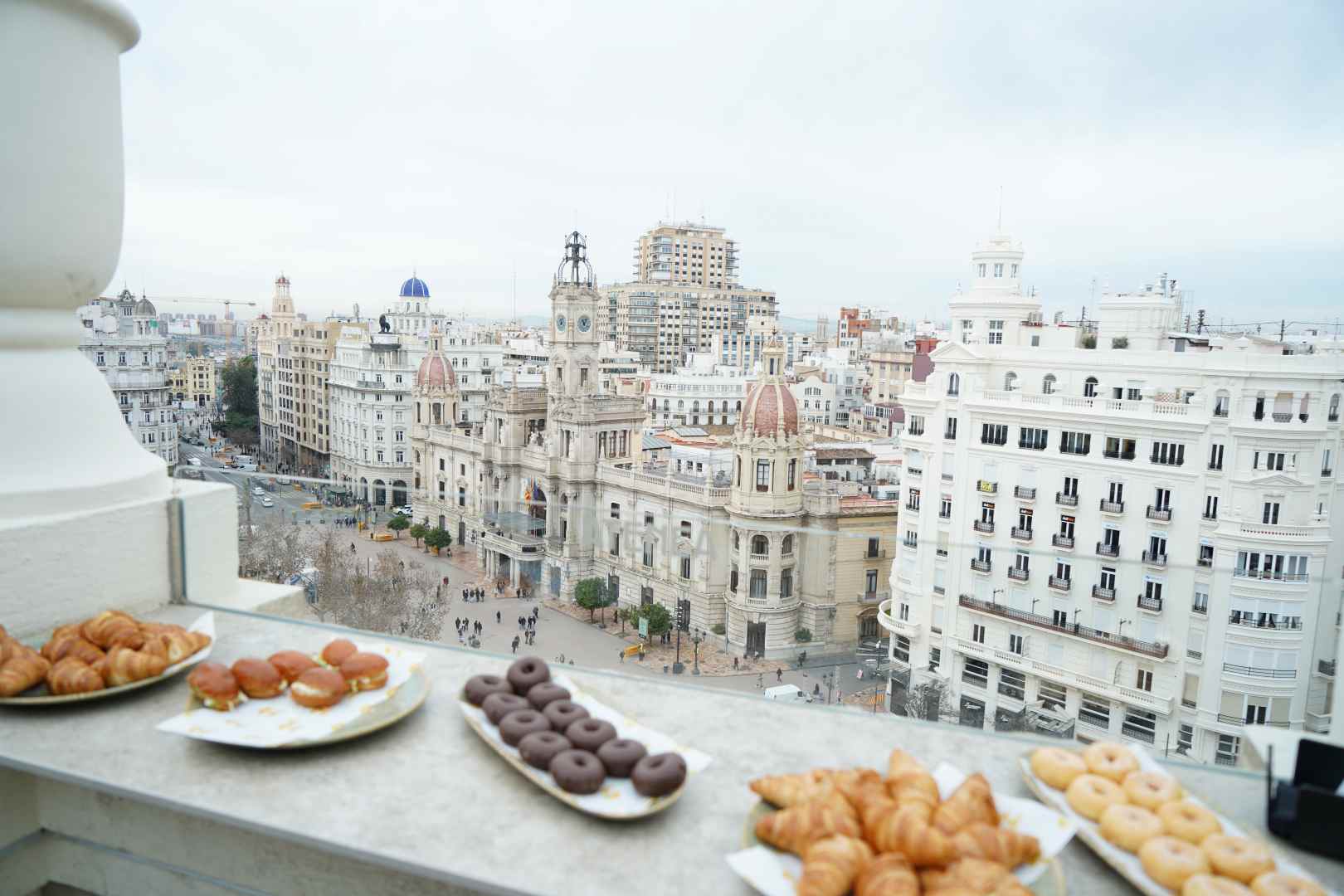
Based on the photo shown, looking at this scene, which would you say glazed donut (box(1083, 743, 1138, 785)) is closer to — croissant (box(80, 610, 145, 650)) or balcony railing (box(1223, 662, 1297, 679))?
croissant (box(80, 610, 145, 650))

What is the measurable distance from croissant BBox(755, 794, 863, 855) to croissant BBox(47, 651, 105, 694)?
6.96 feet

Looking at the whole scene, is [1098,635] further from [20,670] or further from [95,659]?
[20,670]

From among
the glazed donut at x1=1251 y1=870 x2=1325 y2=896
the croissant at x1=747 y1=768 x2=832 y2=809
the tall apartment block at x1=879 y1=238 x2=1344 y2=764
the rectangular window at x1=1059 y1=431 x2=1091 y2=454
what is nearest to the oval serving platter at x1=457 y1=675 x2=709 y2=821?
the croissant at x1=747 y1=768 x2=832 y2=809

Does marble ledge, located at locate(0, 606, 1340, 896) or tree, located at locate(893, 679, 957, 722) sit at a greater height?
marble ledge, located at locate(0, 606, 1340, 896)

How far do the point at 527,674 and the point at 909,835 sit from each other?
1.31 metres

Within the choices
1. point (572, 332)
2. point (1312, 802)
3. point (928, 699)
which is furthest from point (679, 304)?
point (1312, 802)

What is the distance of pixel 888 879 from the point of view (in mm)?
2023

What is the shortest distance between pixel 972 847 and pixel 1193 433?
15246mm

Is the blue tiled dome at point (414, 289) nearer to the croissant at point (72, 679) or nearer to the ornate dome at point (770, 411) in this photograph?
the ornate dome at point (770, 411)

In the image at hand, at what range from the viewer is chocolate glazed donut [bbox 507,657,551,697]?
297 cm

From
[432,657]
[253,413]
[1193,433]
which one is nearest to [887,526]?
[1193,433]

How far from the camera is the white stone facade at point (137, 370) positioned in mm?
29222

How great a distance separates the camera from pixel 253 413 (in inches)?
2174

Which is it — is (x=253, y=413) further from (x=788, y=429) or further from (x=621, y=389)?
(x=788, y=429)
